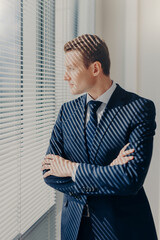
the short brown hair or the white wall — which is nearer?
the short brown hair

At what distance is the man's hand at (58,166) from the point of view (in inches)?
48.5

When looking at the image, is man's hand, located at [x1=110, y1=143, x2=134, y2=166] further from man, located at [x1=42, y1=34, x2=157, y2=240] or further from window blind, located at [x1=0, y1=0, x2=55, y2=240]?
window blind, located at [x1=0, y1=0, x2=55, y2=240]

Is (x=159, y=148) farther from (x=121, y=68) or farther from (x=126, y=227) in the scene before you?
(x=126, y=227)

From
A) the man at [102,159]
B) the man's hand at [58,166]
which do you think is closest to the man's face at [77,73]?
the man at [102,159]

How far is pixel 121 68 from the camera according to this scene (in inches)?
94.0

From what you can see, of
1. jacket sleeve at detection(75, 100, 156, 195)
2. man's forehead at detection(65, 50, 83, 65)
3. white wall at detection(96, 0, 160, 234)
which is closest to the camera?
jacket sleeve at detection(75, 100, 156, 195)

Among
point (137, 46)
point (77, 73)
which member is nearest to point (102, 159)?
point (77, 73)

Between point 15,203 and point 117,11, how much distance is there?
5.90ft

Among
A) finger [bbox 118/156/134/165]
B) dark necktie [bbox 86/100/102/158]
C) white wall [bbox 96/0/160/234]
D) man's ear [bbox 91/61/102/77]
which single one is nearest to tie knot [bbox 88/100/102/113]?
dark necktie [bbox 86/100/102/158]

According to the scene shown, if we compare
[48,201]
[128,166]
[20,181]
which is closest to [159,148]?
[48,201]

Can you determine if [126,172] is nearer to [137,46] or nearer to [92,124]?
[92,124]

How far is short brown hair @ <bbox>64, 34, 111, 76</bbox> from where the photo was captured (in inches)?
49.7

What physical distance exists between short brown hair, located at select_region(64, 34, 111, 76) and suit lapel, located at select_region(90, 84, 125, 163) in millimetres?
146

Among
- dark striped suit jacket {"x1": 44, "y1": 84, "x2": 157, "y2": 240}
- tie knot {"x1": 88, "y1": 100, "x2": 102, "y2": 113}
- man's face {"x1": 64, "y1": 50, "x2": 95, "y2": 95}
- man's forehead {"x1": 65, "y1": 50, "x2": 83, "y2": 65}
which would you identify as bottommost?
dark striped suit jacket {"x1": 44, "y1": 84, "x2": 157, "y2": 240}
